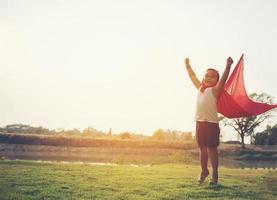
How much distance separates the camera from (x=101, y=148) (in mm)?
64312

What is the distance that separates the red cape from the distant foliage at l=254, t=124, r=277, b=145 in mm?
75183

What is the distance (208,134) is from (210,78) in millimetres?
1521

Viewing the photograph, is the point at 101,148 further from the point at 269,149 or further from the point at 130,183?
the point at 130,183

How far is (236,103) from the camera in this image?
10625 mm

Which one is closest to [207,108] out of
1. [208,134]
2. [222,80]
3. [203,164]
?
[208,134]

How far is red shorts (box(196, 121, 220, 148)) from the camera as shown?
9.39 meters

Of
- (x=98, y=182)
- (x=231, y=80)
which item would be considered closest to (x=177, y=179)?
(x=98, y=182)

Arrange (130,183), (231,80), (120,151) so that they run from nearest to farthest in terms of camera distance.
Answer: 1. (130,183)
2. (231,80)
3. (120,151)

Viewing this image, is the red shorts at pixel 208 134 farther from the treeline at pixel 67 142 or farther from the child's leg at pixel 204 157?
the treeline at pixel 67 142

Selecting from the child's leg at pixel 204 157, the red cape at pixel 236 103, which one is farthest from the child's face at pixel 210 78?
the child's leg at pixel 204 157

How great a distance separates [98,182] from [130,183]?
0.77 m

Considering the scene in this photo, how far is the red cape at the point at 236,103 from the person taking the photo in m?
10.6

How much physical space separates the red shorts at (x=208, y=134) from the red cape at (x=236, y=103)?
1283 millimetres

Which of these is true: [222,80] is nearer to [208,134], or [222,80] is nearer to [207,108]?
[207,108]
